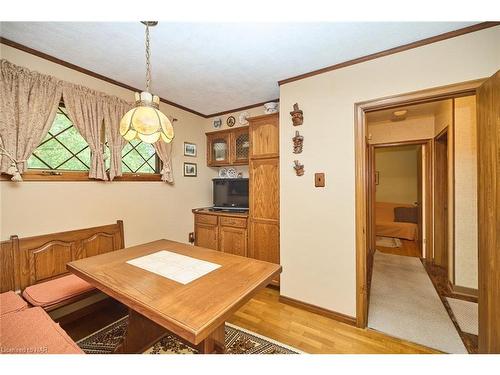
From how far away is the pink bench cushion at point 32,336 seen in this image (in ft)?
3.35

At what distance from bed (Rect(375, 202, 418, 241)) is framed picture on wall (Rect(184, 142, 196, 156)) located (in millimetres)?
4470

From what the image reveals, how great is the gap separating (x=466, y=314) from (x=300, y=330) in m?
1.66

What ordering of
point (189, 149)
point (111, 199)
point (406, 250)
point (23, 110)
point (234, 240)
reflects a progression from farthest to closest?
1. point (406, 250)
2. point (189, 149)
3. point (234, 240)
4. point (111, 199)
5. point (23, 110)

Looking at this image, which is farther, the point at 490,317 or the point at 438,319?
the point at 438,319

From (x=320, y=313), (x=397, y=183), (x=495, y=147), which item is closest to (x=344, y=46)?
(x=495, y=147)

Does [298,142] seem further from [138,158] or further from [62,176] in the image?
[62,176]

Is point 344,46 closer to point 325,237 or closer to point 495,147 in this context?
point 495,147

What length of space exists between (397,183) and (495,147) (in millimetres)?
5184

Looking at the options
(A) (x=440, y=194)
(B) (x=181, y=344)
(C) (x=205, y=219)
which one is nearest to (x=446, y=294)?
(A) (x=440, y=194)

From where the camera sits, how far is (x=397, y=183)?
5766 millimetres

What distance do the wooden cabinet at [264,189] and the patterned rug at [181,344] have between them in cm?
91

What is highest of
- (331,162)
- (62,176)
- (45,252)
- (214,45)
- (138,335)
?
(214,45)

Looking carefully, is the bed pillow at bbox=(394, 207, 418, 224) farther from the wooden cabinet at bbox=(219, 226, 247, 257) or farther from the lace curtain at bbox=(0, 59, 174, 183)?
the lace curtain at bbox=(0, 59, 174, 183)

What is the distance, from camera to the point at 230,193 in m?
3.28
